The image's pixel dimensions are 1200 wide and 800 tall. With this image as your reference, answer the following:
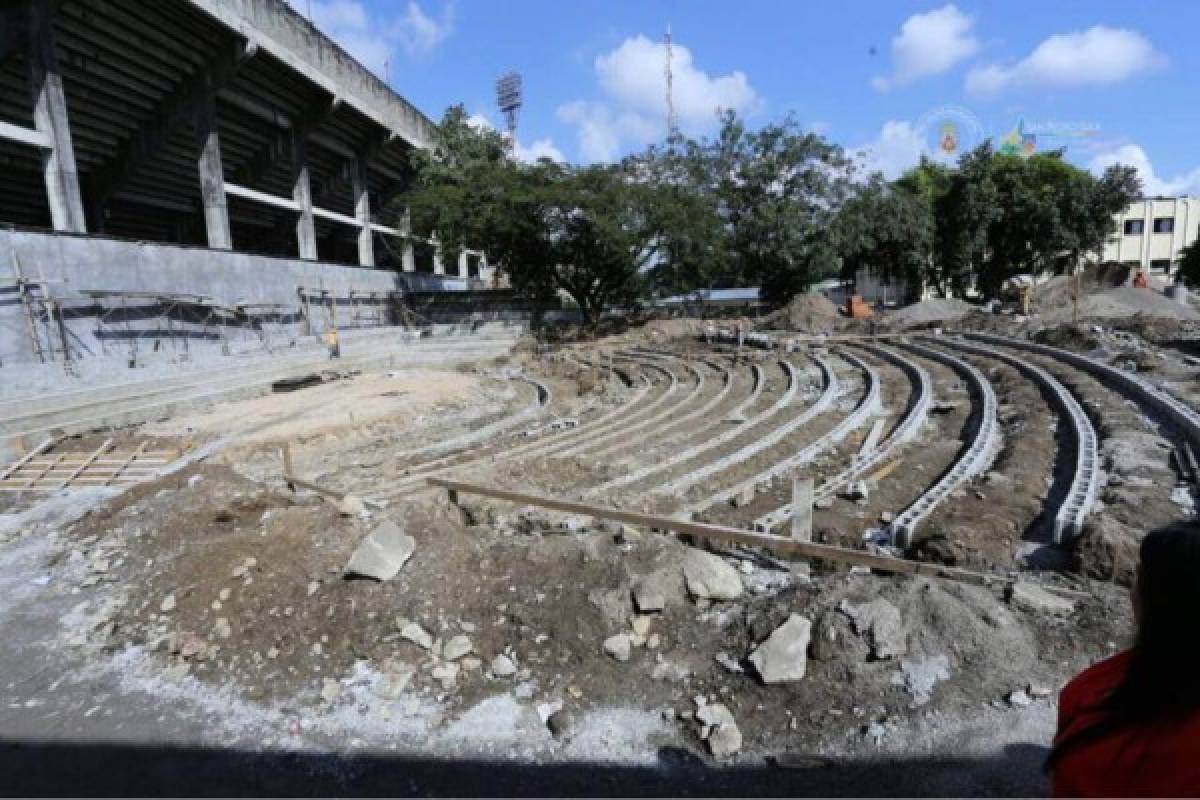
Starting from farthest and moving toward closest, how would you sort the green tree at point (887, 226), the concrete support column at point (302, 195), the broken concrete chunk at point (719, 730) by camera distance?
the green tree at point (887, 226) → the concrete support column at point (302, 195) → the broken concrete chunk at point (719, 730)

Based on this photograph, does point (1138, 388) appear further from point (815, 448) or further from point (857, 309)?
point (857, 309)

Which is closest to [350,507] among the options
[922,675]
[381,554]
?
[381,554]

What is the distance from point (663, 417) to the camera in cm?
1221

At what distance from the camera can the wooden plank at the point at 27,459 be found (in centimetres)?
966

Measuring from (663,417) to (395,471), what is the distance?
16.5 ft

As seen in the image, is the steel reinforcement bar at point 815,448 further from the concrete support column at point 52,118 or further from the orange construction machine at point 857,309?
the concrete support column at point 52,118

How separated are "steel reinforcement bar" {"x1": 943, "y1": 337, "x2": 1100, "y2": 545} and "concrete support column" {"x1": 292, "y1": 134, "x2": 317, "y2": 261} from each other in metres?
27.6

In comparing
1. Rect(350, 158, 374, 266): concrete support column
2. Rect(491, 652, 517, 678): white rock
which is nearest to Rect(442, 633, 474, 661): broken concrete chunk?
Rect(491, 652, 517, 678): white rock

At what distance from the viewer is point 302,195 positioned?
29094mm

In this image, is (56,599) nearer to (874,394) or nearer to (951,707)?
(951,707)

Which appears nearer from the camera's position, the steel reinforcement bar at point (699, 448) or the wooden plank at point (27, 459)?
the steel reinforcement bar at point (699, 448)

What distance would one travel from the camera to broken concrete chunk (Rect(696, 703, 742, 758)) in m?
3.31

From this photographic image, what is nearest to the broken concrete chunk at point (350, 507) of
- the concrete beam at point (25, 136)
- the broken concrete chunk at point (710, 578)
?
the broken concrete chunk at point (710, 578)

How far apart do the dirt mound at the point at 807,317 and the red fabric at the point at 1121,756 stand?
2496 centimetres
